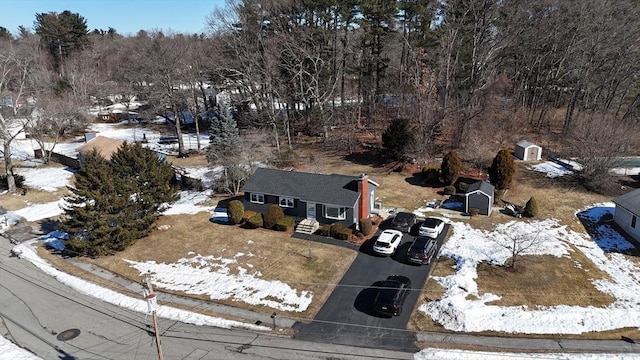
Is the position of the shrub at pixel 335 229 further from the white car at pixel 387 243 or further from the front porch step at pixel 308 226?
the white car at pixel 387 243

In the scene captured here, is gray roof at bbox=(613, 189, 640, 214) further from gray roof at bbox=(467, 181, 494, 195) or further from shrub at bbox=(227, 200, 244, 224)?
shrub at bbox=(227, 200, 244, 224)

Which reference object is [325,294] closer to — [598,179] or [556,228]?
[556,228]

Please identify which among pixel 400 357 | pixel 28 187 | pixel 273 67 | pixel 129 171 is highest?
pixel 273 67

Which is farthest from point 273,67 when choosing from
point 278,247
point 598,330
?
point 598,330

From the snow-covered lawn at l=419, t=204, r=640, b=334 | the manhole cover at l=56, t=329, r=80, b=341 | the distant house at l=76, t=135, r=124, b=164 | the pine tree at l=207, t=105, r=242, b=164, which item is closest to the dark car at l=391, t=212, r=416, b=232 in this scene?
the snow-covered lawn at l=419, t=204, r=640, b=334

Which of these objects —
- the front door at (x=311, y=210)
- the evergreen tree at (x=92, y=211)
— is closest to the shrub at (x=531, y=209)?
the front door at (x=311, y=210)

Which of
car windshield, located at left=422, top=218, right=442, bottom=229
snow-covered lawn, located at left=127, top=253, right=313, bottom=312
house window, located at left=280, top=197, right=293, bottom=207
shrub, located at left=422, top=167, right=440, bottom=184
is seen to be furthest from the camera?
shrub, located at left=422, top=167, right=440, bottom=184

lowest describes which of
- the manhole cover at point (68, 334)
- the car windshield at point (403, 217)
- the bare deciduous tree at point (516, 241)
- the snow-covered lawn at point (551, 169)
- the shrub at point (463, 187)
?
the manhole cover at point (68, 334)
